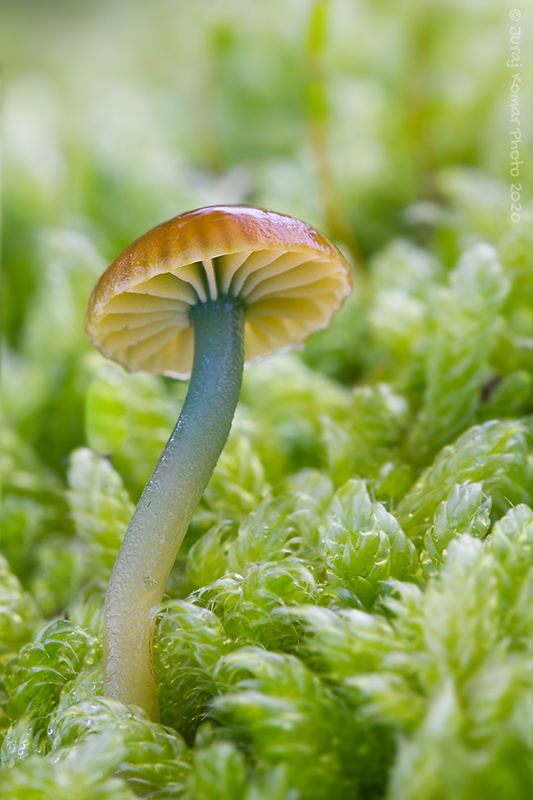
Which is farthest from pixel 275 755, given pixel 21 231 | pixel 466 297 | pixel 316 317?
pixel 21 231

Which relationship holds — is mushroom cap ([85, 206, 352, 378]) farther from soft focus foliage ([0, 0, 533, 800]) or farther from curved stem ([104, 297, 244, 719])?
soft focus foliage ([0, 0, 533, 800])

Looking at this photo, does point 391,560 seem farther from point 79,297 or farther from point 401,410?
point 79,297

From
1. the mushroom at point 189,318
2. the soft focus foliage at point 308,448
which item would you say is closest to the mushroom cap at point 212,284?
the mushroom at point 189,318

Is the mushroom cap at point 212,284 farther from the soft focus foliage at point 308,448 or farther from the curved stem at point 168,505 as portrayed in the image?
the soft focus foliage at point 308,448

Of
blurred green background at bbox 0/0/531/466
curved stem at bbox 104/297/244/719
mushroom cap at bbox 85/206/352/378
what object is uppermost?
blurred green background at bbox 0/0/531/466

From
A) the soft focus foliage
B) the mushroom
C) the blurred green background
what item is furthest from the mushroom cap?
the blurred green background

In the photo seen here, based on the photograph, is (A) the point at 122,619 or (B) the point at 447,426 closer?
(A) the point at 122,619

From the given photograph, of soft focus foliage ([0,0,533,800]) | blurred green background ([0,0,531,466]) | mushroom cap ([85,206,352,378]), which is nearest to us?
soft focus foliage ([0,0,533,800])
